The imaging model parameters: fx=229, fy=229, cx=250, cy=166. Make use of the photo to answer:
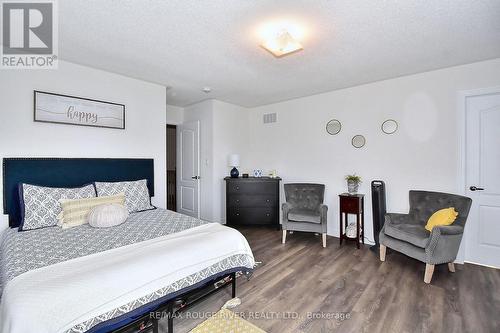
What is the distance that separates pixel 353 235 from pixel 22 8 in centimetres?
439

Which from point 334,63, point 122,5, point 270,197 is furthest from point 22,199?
point 334,63

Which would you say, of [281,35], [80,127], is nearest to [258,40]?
[281,35]

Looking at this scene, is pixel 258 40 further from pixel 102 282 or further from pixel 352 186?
pixel 352 186

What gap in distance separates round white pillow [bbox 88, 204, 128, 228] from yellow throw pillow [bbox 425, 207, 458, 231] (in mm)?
3358

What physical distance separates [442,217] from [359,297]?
4.46ft

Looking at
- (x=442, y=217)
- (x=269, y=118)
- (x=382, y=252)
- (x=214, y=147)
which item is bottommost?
(x=382, y=252)

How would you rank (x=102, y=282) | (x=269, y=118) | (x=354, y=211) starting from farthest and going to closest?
(x=269, y=118) < (x=354, y=211) < (x=102, y=282)

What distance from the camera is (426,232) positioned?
8.47 feet

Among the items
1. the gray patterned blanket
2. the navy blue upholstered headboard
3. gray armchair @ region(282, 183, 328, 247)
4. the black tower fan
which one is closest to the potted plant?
the black tower fan

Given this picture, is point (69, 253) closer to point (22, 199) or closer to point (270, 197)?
point (22, 199)

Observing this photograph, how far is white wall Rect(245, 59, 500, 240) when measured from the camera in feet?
9.62

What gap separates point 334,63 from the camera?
278cm

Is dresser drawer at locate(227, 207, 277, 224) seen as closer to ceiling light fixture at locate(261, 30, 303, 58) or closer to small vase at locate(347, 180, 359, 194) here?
small vase at locate(347, 180, 359, 194)

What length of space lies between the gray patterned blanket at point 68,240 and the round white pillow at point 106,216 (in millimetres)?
53
